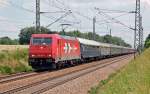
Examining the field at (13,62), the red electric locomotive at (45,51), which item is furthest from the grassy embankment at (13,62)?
the red electric locomotive at (45,51)

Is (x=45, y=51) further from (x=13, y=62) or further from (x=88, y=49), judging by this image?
(x=88, y=49)

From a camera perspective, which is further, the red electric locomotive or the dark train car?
the dark train car

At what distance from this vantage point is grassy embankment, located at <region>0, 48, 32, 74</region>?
128 feet

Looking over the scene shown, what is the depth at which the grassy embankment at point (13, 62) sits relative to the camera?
128ft

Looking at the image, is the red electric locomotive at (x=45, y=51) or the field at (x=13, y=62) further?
the red electric locomotive at (x=45, y=51)

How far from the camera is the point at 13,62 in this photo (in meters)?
41.5

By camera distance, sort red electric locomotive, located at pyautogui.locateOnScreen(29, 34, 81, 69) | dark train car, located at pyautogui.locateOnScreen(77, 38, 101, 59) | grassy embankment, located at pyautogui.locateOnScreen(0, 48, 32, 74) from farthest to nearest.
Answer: dark train car, located at pyautogui.locateOnScreen(77, 38, 101, 59) → red electric locomotive, located at pyautogui.locateOnScreen(29, 34, 81, 69) → grassy embankment, located at pyautogui.locateOnScreen(0, 48, 32, 74)

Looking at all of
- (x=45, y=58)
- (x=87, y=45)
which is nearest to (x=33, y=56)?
(x=45, y=58)

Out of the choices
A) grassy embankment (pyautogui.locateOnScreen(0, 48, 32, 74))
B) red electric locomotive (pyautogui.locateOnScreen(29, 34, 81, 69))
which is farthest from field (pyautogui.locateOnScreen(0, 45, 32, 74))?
red electric locomotive (pyautogui.locateOnScreen(29, 34, 81, 69))

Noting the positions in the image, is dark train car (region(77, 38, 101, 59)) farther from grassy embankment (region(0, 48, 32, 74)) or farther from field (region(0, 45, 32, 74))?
grassy embankment (region(0, 48, 32, 74))

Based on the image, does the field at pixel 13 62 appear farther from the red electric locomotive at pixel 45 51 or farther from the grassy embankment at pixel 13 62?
the red electric locomotive at pixel 45 51

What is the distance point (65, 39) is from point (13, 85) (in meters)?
18.7

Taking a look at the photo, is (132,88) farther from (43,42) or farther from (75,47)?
(75,47)

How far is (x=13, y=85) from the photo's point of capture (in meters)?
25.9
